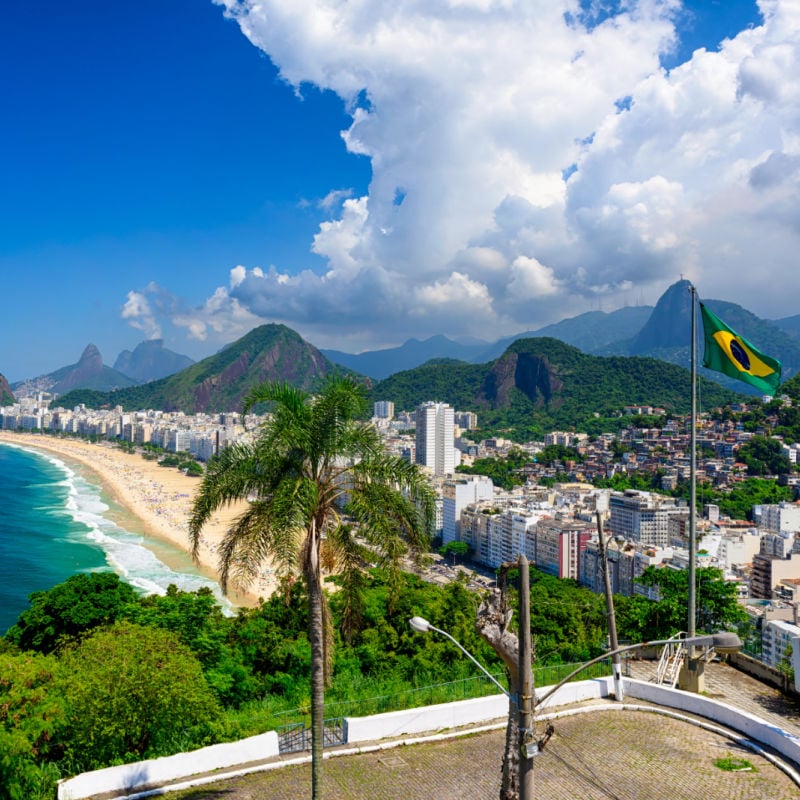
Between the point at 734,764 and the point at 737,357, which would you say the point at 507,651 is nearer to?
the point at 734,764

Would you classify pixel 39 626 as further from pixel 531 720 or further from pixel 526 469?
pixel 526 469

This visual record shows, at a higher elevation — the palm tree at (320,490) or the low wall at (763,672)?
the palm tree at (320,490)

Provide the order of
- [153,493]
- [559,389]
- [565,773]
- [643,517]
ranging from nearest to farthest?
[565,773] < [643,517] < [153,493] < [559,389]

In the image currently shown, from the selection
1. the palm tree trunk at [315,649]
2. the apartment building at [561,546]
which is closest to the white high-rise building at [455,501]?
the apartment building at [561,546]

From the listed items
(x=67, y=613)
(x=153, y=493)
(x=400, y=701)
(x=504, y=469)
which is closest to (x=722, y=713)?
(x=400, y=701)

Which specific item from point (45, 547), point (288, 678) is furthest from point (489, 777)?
point (45, 547)

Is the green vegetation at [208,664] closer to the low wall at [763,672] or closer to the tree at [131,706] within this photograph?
the tree at [131,706]
